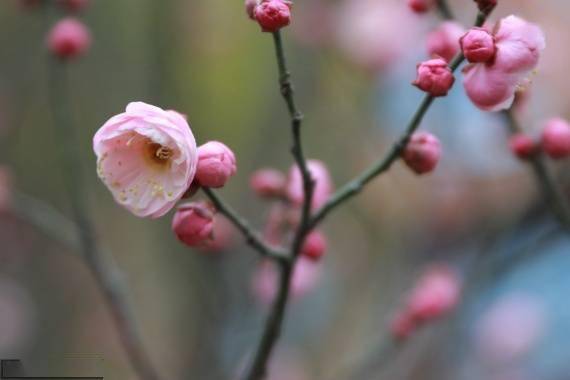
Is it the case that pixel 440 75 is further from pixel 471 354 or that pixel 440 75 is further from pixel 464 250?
pixel 464 250

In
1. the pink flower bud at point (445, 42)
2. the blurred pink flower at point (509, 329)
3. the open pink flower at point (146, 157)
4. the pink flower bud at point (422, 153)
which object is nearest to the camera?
the open pink flower at point (146, 157)

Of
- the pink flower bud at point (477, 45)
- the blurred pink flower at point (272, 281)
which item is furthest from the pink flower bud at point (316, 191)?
the blurred pink flower at point (272, 281)

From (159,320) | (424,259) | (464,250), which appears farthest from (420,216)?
(159,320)

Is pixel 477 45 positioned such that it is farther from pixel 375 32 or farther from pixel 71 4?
pixel 375 32

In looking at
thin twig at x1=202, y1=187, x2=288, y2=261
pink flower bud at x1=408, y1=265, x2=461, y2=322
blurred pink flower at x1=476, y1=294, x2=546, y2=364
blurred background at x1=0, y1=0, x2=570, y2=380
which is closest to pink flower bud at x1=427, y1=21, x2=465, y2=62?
thin twig at x1=202, y1=187, x2=288, y2=261

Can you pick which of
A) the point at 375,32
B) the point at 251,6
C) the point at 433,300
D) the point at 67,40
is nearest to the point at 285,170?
the point at 375,32

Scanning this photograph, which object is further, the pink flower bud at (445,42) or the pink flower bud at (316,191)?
the pink flower bud at (316,191)

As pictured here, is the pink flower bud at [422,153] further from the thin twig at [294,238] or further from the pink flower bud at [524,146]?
the pink flower bud at [524,146]
